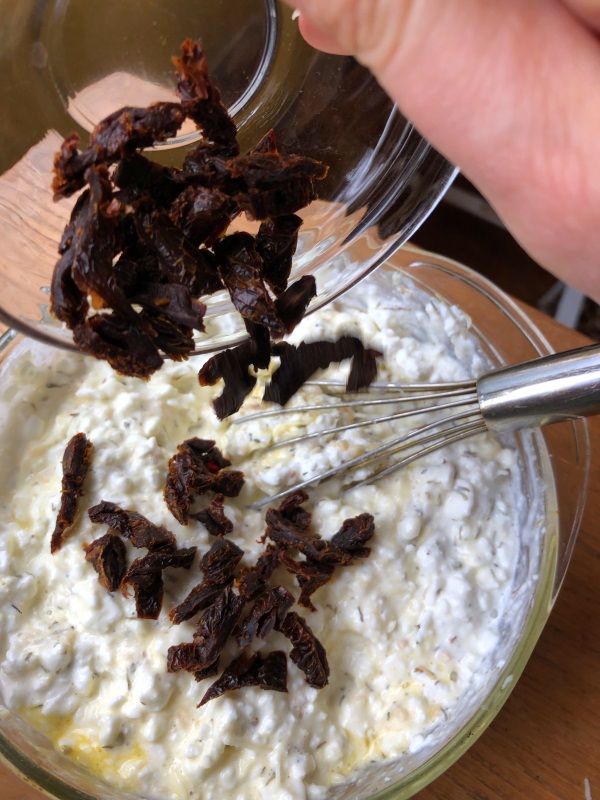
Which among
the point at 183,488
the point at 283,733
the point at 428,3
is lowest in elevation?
the point at 283,733

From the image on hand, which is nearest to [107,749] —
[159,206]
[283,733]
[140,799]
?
[140,799]

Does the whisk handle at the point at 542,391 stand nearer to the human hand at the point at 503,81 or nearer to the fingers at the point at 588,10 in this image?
the human hand at the point at 503,81

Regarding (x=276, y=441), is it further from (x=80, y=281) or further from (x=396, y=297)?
(x=80, y=281)

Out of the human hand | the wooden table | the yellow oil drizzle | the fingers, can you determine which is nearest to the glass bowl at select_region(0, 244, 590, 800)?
the yellow oil drizzle

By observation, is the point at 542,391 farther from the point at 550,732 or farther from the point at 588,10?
the point at 550,732

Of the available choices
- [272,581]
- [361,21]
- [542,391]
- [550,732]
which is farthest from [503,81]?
[550,732]

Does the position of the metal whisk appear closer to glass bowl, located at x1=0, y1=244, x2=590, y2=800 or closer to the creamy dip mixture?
the creamy dip mixture
